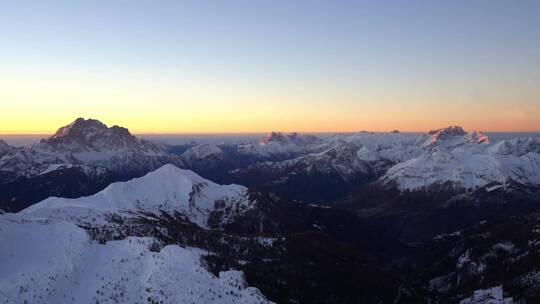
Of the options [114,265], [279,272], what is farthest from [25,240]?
[279,272]

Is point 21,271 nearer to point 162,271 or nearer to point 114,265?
point 114,265

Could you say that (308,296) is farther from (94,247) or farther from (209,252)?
(94,247)

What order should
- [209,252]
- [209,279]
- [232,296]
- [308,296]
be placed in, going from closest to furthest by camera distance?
[232,296]
[209,279]
[308,296]
[209,252]

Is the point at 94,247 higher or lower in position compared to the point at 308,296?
higher

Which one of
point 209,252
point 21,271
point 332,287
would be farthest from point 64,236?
point 332,287

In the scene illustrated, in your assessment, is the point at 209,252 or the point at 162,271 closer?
the point at 162,271

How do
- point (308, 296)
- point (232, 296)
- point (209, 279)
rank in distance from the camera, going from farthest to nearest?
point (308, 296) < point (209, 279) < point (232, 296)

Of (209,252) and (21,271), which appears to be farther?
(209,252)

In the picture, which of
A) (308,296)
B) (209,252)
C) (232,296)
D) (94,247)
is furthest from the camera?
(209,252)

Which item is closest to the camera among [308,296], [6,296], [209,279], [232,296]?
→ [6,296]
